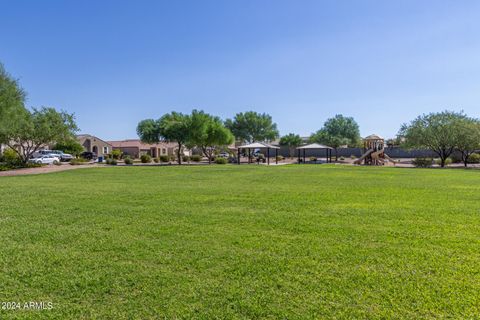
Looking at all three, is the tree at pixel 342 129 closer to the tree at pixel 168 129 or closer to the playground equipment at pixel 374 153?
the playground equipment at pixel 374 153

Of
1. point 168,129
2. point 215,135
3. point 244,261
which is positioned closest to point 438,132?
point 215,135

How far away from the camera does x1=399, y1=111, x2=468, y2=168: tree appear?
3209 cm

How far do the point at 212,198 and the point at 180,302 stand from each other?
6.67m

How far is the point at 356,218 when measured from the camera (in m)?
6.96

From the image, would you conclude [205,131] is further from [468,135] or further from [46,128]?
[468,135]

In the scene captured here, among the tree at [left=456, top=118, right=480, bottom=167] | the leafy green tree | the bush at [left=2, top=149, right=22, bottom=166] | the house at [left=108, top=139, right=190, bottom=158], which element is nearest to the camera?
the tree at [left=456, top=118, right=480, bottom=167]

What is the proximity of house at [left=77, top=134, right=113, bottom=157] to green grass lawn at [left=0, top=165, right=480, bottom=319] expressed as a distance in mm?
60578

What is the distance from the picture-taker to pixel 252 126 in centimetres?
8400

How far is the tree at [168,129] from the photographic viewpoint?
4109cm

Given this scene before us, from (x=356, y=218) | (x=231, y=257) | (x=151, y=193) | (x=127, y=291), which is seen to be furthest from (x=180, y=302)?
(x=151, y=193)

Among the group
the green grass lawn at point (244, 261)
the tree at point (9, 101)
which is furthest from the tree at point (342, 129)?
the green grass lawn at point (244, 261)

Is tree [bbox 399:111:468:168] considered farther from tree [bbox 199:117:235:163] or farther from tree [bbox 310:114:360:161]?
tree [bbox 310:114:360:161]

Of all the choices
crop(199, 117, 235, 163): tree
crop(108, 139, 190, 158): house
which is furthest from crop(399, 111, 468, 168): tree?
crop(108, 139, 190, 158): house

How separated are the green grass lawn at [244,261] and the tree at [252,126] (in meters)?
76.3
